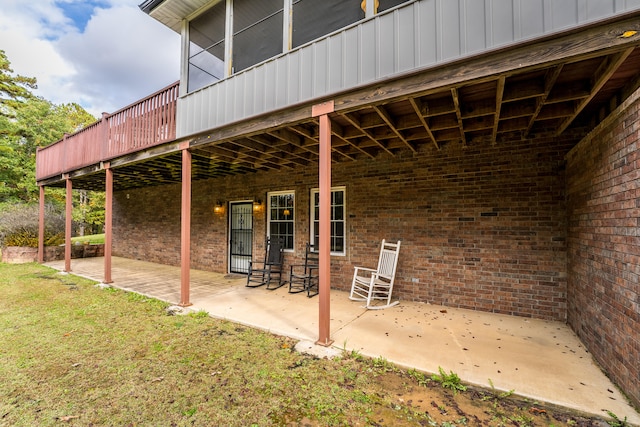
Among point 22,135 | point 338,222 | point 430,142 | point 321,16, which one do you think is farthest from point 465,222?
point 22,135

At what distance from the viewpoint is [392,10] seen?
272 centimetres

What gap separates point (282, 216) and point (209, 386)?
439cm

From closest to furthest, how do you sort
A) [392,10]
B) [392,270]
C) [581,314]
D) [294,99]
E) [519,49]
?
[519,49] < [392,10] < [581,314] < [294,99] < [392,270]

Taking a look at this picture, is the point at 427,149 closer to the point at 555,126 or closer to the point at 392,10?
the point at 555,126

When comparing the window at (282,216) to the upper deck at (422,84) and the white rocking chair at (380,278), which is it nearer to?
the upper deck at (422,84)

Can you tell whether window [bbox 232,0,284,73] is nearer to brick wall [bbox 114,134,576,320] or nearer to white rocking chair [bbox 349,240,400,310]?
brick wall [bbox 114,134,576,320]

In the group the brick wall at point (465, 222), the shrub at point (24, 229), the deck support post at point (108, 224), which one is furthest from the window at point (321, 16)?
the shrub at point (24, 229)

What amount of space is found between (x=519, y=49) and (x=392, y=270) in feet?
10.7

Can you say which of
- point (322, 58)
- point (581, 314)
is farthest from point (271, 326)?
point (581, 314)

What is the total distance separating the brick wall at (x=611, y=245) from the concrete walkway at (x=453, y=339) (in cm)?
22

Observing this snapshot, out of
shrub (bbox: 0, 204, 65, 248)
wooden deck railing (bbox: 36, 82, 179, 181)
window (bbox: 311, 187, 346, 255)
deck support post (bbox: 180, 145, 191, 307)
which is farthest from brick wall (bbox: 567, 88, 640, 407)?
shrub (bbox: 0, 204, 65, 248)

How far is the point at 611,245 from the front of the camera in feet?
7.83

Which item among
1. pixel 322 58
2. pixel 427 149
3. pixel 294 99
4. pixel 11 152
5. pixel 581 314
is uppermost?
pixel 11 152

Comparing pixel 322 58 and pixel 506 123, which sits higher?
pixel 322 58
